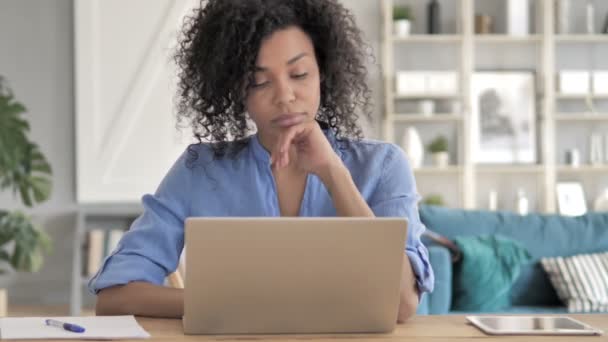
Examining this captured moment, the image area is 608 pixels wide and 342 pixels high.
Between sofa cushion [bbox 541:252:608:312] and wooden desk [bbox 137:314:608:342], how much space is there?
275cm

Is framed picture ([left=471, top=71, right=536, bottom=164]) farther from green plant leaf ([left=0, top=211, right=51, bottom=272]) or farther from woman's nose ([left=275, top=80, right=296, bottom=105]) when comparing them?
woman's nose ([left=275, top=80, right=296, bottom=105])

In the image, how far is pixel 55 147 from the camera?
24.7ft

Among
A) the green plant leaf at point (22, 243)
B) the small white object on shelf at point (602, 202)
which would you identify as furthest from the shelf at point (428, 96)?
the green plant leaf at point (22, 243)

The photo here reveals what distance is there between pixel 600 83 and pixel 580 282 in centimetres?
354

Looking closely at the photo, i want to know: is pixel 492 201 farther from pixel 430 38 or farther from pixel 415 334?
pixel 415 334

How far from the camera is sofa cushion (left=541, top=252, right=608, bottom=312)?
457 cm

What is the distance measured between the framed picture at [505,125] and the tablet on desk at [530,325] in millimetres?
A: 6122

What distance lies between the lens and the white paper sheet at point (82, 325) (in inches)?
63.5

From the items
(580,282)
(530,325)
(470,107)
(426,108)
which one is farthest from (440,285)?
(470,107)

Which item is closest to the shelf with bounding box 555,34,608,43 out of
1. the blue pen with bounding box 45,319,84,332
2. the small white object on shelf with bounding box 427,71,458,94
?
the small white object on shelf with bounding box 427,71,458,94

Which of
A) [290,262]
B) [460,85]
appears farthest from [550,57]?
[290,262]

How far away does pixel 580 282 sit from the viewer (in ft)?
15.0

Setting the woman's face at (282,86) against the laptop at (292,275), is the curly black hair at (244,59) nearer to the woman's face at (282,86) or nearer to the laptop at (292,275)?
the woman's face at (282,86)

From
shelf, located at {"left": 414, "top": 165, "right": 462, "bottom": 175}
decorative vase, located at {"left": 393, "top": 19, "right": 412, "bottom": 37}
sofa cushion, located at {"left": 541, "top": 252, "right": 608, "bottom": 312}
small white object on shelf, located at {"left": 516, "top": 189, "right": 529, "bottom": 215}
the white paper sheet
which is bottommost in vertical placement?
sofa cushion, located at {"left": 541, "top": 252, "right": 608, "bottom": 312}
